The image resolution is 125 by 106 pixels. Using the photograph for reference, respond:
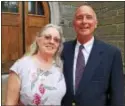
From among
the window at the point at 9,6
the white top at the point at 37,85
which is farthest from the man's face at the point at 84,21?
the window at the point at 9,6

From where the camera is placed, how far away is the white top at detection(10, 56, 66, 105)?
4.98ft

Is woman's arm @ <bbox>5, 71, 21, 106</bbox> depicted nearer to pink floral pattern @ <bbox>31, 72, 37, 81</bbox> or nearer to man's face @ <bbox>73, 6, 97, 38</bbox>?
pink floral pattern @ <bbox>31, 72, 37, 81</bbox>

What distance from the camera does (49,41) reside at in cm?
161

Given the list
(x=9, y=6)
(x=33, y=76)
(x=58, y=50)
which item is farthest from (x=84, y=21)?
(x=9, y=6)

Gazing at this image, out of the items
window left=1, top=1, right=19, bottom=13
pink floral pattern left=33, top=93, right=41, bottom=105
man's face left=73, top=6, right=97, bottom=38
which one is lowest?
pink floral pattern left=33, top=93, right=41, bottom=105

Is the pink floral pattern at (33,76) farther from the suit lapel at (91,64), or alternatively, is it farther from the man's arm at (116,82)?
the man's arm at (116,82)

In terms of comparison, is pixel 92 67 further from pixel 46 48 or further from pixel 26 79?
pixel 26 79

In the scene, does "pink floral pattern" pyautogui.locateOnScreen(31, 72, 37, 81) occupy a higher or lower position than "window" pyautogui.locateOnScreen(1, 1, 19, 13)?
lower

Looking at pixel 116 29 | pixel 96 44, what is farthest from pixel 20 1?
pixel 96 44

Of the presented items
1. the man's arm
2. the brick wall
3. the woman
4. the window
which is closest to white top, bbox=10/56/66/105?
the woman

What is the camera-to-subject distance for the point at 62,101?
1.66 metres

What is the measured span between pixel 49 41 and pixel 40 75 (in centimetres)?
20

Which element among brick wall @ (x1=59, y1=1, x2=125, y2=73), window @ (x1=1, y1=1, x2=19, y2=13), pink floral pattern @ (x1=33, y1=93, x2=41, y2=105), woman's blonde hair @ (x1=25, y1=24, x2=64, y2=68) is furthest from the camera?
window @ (x1=1, y1=1, x2=19, y2=13)

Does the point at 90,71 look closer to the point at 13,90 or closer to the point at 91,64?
the point at 91,64
